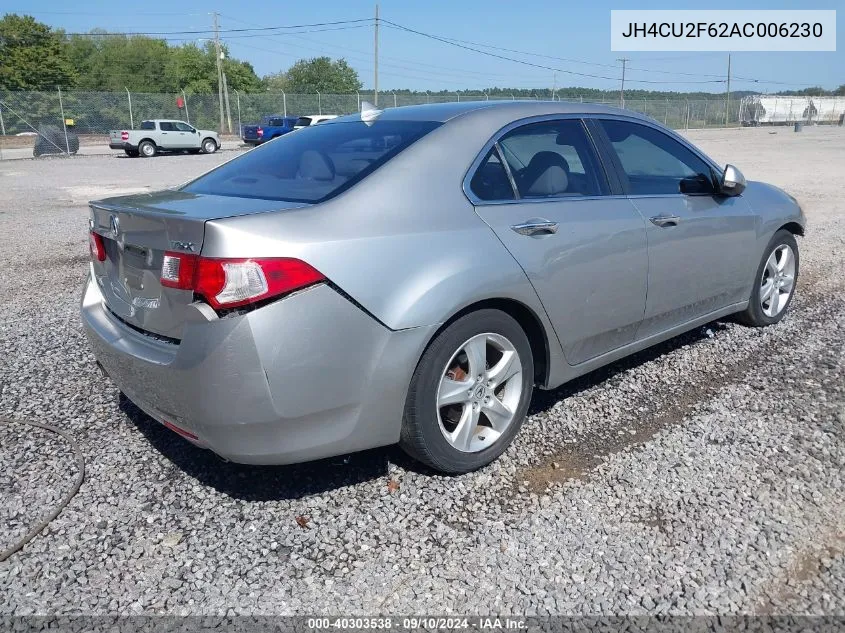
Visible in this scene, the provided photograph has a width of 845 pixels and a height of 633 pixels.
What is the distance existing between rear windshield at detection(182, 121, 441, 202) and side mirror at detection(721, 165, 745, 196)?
2033mm

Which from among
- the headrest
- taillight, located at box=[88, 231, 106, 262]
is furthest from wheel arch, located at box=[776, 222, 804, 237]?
taillight, located at box=[88, 231, 106, 262]

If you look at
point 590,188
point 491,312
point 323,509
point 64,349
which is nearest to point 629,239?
point 590,188

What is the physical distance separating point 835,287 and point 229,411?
233 inches

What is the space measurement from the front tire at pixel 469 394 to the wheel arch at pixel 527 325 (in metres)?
0.03

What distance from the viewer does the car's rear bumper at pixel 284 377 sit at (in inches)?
96.7

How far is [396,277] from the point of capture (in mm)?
2686

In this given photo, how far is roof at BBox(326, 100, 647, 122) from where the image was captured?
3.40 metres

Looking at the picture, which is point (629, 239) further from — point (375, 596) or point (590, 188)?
point (375, 596)

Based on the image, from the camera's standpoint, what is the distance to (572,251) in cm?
332

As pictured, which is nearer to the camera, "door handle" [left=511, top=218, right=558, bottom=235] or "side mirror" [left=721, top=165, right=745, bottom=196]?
"door handle" [left=511, top=218, right=558, bottom=235]

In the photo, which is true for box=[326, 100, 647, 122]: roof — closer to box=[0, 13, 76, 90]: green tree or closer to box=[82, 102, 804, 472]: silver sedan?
box=[82, 102, 804, 472]: silver sedan

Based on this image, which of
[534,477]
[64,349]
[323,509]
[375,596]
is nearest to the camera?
[375,596]

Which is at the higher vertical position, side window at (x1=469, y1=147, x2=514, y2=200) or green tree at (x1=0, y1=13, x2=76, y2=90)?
green tree at (x1=0, y1=13, x2=76, y2=90)

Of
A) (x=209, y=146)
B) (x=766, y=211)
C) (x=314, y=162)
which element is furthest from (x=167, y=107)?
(x=314, y=162)
